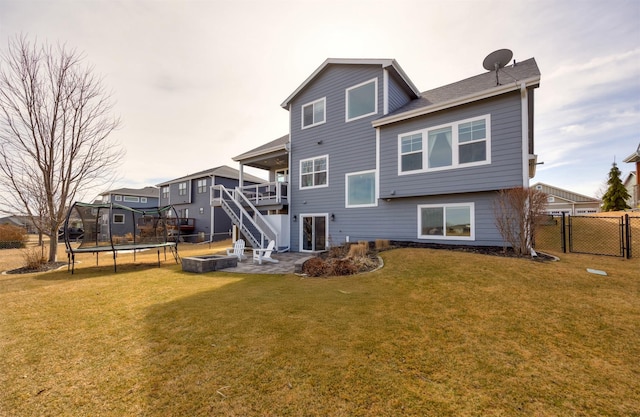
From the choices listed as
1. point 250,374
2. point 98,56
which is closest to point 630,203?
point 250,374

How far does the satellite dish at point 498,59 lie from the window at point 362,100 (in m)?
4.44

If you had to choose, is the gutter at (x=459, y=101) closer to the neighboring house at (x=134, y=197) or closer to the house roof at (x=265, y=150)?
the house roof at (x=265, y=150)

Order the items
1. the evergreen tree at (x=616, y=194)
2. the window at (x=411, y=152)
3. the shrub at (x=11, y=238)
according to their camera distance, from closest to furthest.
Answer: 1. the window at (x=411, y=152)
2. the shrub at (x=11, y=238)
3. the evergreen tree at (x=616, y=194)

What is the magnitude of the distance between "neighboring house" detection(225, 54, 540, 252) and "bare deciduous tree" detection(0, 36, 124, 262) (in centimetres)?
648

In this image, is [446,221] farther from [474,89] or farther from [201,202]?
[201,202]

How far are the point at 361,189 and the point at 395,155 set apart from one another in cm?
216

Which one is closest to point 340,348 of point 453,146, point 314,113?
point 453,146

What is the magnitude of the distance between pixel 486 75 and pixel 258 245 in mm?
13400

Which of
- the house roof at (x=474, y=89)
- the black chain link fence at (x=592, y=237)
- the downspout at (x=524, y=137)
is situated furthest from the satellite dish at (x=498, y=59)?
the black chain link fence at (x=592, y=237)

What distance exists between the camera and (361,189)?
1218cm

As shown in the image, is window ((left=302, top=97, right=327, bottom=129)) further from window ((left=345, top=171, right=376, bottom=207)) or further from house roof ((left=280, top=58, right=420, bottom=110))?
window ((left=345, top=171, right=376, bottom=207))

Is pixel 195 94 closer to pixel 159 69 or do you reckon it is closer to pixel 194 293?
pixel 159 69

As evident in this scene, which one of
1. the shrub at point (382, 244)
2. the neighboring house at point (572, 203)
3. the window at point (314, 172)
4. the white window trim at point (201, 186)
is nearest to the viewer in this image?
the shrub at point (382, 244)

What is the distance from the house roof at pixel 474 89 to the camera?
860 centimetres
